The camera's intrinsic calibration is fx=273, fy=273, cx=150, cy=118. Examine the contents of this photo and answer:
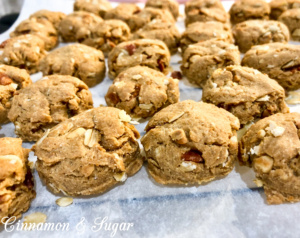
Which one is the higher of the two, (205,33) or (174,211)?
(205,33)

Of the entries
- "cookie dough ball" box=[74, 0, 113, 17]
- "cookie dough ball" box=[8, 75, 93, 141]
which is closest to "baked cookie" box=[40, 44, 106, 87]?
"cookie dough ball" box=[8, 75, 93, 141]

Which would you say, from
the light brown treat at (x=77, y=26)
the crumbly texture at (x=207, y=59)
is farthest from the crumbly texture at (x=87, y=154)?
the light brown treat at (x=77, y=26)

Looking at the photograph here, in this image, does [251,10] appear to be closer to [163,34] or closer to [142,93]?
[163,34]

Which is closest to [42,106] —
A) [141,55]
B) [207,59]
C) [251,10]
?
[141,55]

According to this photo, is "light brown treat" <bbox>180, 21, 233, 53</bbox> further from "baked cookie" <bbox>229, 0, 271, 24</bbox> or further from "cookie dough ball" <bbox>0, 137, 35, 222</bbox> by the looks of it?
"cookie dough ball" <bbox>0, 137, 35, 222</bbox>

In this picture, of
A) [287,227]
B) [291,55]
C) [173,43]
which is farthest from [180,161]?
[173,43]
